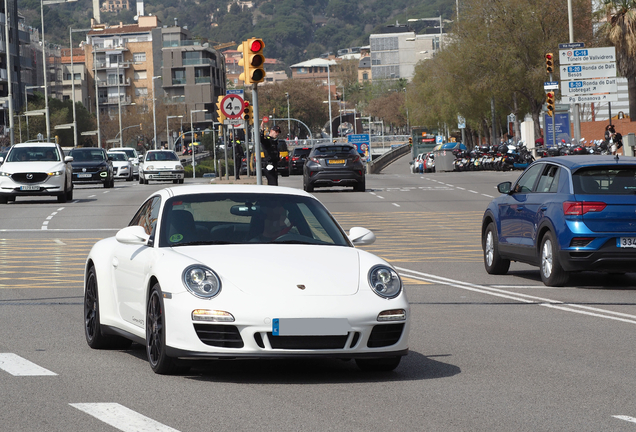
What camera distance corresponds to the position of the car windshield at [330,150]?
35.8 meters

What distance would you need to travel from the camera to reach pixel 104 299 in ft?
28.9

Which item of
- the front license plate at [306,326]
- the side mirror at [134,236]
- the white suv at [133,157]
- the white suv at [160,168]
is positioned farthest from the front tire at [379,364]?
the white suv at [133,157]

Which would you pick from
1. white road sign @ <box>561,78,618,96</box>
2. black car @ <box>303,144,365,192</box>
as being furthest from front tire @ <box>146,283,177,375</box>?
white road sign @ <box>561,78,618,96</box>

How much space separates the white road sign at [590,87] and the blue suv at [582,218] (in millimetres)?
27309

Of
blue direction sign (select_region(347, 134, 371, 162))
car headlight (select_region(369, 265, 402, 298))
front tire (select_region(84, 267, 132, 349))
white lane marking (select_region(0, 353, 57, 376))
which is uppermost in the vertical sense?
blue direction sign (select_region(347, 134, 371, 162))

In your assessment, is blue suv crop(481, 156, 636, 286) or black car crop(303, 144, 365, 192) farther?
black car crop(303, 144, 365, 192)

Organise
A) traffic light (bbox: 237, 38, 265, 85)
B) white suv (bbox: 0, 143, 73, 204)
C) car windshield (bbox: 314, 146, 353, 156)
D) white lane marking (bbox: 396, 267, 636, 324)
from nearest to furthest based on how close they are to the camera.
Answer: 1. white lane marking (bbox: 396, 267, 636, 324)
2. traffic light (bbox: 237, 38, 265, 85)
3. white suv (bbox: 0, 143, 73, 204)
4. car windshield (bbox: 314, 146, 353, 156)

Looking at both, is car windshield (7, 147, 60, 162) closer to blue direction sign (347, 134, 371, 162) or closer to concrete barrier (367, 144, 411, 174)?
blue direction sign (347, 134, 371, 162)

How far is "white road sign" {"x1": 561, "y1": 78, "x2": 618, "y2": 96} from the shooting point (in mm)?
40469

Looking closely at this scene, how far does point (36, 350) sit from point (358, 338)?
9.64ft

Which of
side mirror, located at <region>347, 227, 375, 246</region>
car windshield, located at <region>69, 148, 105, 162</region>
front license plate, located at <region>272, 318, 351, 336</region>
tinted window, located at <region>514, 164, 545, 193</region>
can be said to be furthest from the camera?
car windshield, located at <region>69, 148, 105, 162</region>

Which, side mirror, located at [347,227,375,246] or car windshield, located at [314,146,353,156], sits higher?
car windshield, located at [314,146,353,156]

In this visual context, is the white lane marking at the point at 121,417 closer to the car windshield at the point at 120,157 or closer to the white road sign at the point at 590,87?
the white road sign at the point at 590,87

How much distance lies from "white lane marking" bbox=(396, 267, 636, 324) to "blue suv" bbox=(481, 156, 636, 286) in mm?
851
